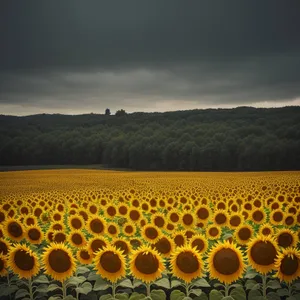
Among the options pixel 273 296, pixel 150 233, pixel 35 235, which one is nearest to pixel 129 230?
pixel 150 233

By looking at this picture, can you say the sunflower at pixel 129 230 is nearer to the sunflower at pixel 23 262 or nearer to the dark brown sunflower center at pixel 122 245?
the dark brown sunflower center at pixel 122 245

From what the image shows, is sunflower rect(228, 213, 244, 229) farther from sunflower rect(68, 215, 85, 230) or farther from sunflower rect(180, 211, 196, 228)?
sunflower rect(68, 215, 85, 230)

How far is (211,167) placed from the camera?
1258 cm

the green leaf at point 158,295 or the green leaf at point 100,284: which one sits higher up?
the green leaf at point 100,284

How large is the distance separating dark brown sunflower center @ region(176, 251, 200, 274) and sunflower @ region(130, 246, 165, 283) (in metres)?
0.20

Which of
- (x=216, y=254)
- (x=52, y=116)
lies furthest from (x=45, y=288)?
(x=52, y=116)

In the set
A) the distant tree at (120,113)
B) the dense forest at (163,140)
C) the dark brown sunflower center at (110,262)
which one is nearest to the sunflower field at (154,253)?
the dark brown sunflower center at (110,262)

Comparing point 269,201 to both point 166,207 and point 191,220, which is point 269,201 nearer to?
point 166,207

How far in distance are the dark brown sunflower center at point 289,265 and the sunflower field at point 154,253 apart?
10 mm

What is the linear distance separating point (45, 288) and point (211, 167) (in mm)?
7329

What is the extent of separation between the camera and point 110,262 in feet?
17.3

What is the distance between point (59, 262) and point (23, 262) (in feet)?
1.76

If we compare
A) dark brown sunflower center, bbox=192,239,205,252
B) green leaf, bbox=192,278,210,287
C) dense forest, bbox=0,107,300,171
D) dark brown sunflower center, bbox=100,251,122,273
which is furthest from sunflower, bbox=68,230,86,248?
dense forest, bbox=0,107,300,171

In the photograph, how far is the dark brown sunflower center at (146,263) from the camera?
5.07 meters
